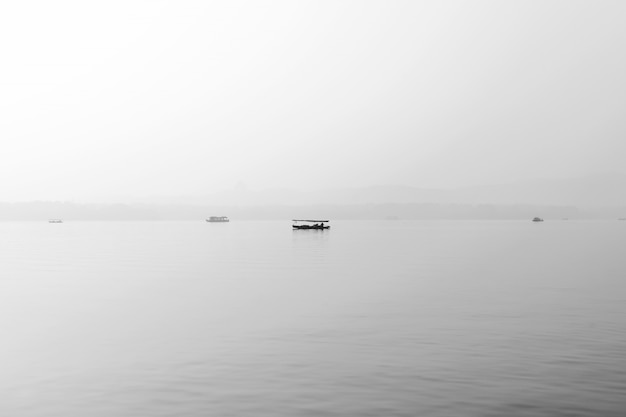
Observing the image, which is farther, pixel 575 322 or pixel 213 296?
pixel 213 296

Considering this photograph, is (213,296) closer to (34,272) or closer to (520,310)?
(520,310)

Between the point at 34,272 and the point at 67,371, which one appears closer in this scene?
the point at 67,371

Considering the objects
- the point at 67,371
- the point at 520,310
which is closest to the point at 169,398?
the point at 67,371

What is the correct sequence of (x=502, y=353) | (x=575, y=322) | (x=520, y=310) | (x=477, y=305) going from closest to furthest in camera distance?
(x=502, y=353), (x=575, y=322), (x=520, y=310), (x=477, y=305)

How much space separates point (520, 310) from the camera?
4656 centimetres

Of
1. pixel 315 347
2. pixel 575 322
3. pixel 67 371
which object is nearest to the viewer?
pixel 67 371

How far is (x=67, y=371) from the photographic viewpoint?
93.3 feet

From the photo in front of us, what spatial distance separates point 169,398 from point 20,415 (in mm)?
5351

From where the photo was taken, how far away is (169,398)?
23.1 metres

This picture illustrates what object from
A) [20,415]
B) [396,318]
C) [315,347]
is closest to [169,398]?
[20,415]

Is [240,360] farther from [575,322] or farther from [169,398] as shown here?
[575,322]

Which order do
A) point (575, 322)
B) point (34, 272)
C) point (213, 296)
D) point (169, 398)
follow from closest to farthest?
point (169, 398), point (575, 322), point (213, 296), point (34, 272)

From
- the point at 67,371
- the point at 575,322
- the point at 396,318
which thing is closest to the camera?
the point at 67,371

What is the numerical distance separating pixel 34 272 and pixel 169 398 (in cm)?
7115
